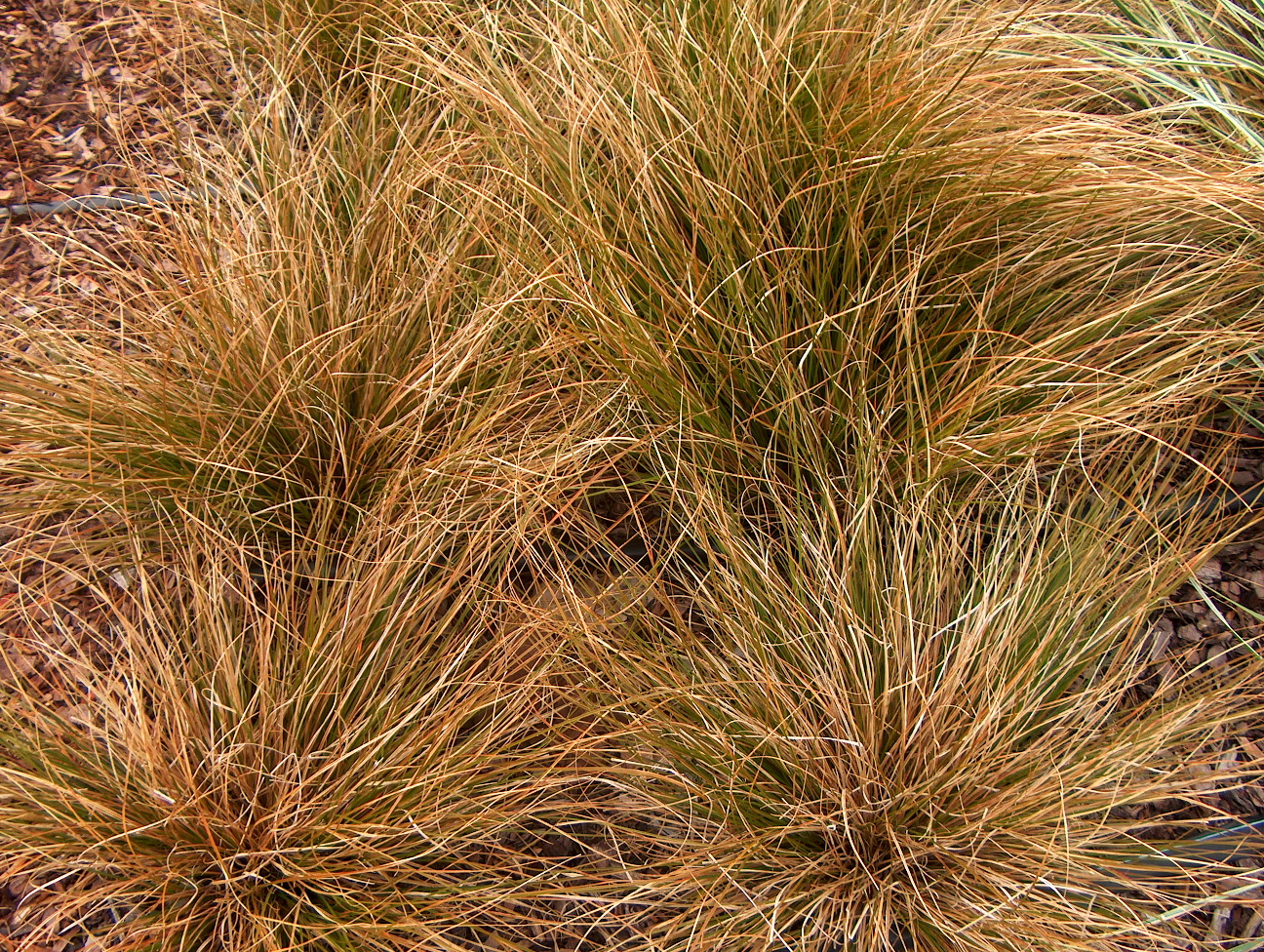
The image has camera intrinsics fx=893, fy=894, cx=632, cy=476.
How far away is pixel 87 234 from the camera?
236 cm

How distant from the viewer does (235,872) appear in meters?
1.55

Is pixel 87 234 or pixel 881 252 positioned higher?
pixel 881 252

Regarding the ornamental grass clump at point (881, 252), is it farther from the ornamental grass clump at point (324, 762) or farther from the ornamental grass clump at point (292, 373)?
the ornamental grass clump at point (324, 762)

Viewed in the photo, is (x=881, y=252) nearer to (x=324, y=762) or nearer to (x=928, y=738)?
(x=928, y=738)

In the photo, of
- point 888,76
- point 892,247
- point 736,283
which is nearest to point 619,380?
point 736,283

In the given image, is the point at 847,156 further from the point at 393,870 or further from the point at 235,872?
the point at 235,872

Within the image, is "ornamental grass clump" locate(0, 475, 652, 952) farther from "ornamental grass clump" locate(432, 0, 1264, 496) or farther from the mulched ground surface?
"ornamental grass clump" locate(432, 0, 1264, 496)

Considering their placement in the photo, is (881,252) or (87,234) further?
(87,234)

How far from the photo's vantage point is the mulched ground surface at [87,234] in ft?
5.96

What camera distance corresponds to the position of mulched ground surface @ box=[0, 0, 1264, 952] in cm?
182

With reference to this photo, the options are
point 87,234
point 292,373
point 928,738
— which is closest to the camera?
point 928,738

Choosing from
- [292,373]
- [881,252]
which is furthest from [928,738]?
[292,373]

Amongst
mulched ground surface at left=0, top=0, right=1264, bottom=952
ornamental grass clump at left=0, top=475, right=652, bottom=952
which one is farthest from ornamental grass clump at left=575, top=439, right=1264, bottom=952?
ornamental grass clump at left=0, top=475, right=652, bottom=952

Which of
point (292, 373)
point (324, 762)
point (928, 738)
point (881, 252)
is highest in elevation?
point (881, 252)
